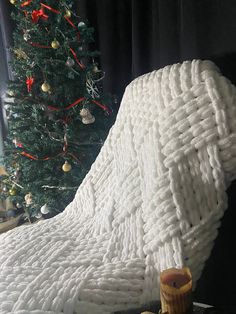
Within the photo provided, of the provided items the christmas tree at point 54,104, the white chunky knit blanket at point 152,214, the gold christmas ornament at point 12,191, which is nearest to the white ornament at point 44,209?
the christmas tree at point 54,104

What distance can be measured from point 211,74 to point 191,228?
1.22 feet

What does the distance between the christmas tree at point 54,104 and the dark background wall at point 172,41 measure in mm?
214

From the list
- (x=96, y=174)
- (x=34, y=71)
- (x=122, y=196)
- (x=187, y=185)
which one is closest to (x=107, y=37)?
(x=34, y=71)

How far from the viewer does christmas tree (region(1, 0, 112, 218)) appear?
1506mm

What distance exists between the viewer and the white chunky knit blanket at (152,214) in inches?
29.5

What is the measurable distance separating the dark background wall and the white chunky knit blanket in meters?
0.20

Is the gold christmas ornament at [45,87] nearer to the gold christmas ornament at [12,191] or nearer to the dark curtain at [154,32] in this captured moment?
the dark curtain at [154,32]

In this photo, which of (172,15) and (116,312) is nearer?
(116,312)

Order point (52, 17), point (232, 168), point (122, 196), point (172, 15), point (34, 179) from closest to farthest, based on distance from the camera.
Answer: point (232, 168)
point (122, 196)
point (172, 15)
point (52, 17)
point (34, 179)

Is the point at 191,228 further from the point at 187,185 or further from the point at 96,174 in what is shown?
the point at 96,174

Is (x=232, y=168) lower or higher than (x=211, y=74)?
lower

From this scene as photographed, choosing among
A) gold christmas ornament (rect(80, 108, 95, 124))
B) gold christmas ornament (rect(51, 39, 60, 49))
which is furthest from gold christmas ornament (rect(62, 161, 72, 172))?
gold christmas ornament (rect(51, 39, 60, 49))

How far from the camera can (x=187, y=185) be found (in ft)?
2.51

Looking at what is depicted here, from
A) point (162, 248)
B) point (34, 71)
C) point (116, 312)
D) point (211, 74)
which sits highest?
point (34, 71)
